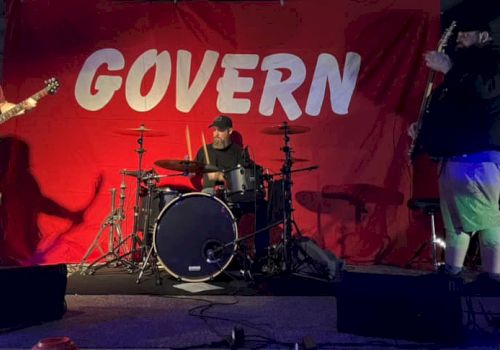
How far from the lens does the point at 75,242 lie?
5.69 metres

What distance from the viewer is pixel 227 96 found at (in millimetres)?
5824

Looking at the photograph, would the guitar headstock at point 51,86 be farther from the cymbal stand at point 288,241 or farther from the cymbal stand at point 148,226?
the cymbal stand at point 288,241

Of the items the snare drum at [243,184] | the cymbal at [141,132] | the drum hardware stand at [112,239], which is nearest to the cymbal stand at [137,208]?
the cymbal at [141,132]

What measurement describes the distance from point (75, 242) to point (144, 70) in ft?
7.05

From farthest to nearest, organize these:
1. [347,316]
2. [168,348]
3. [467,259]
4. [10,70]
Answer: [10,70]
[467,259]
[347,316]
[168,348]

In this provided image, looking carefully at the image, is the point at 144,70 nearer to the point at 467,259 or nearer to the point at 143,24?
the point at 143,24

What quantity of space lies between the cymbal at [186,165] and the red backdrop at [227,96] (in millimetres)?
1304

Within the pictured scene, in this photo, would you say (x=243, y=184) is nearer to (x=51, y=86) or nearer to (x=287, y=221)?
(x=287, y=221)

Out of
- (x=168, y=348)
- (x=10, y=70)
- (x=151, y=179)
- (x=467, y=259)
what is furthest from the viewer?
(x=10, y=70)

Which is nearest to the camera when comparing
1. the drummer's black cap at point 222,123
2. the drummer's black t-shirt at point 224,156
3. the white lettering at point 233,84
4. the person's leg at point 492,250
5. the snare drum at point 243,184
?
the person's leg at point 492,250

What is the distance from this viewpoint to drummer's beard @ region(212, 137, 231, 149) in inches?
218

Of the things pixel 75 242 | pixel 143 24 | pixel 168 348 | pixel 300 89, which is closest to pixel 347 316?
pixel 168 348

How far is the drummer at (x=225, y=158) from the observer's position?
5.29 m

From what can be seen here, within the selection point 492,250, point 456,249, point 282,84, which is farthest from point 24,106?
point 492,250
